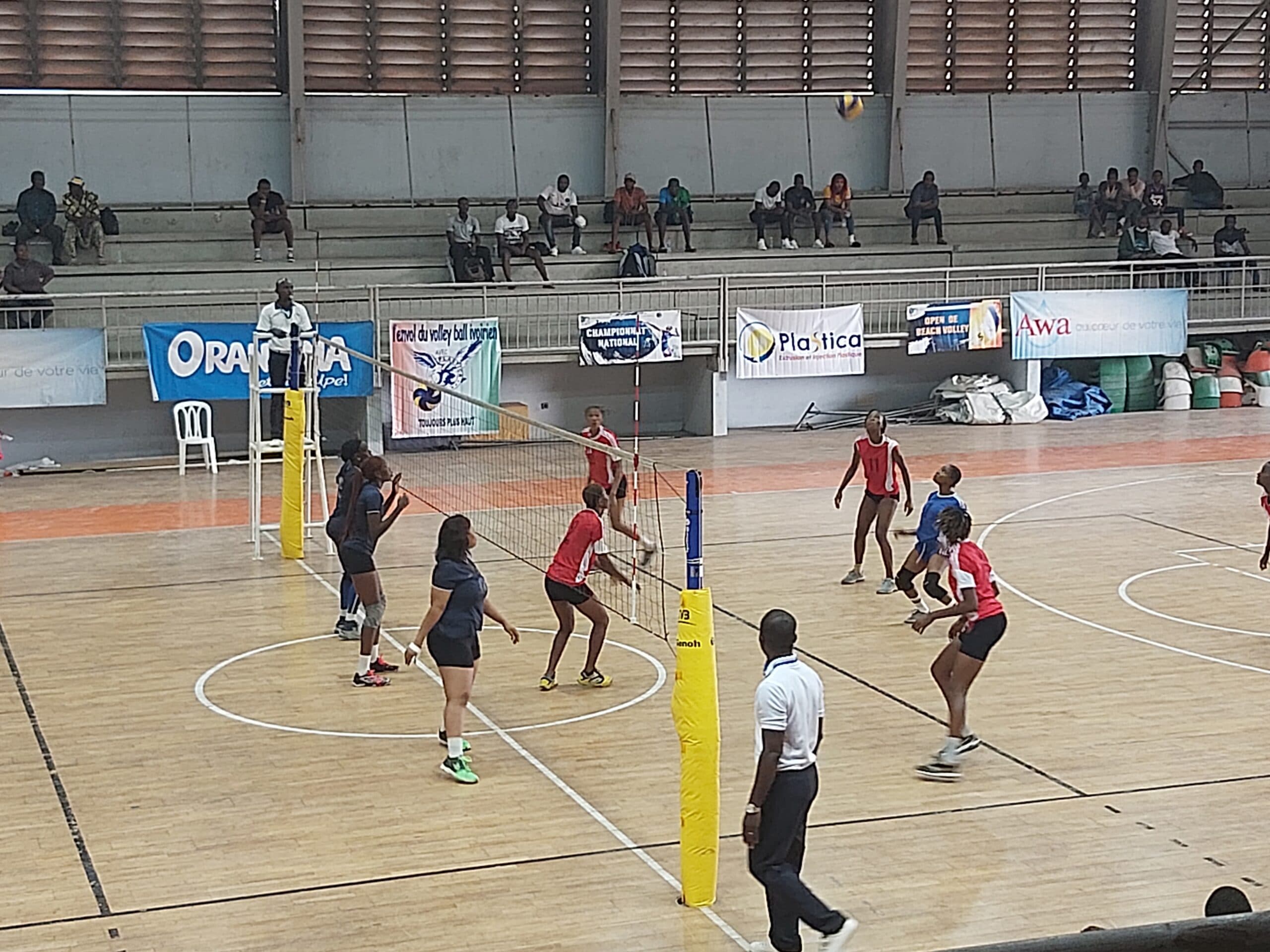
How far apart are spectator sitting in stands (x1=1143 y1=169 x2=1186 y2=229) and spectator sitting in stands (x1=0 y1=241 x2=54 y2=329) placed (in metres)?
21.8

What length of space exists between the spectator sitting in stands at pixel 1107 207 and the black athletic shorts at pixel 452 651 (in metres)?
26.8

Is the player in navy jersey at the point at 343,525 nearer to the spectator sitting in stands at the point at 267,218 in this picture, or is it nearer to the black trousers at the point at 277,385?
the black trousers at the point at 277,385

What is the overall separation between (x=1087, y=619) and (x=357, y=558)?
22.7 ft

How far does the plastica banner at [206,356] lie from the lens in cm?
2556

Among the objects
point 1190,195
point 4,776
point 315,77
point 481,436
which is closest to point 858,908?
point 4,776

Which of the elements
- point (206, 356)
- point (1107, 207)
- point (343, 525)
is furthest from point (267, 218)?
point (343, 525)

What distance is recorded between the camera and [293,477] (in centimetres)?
1861

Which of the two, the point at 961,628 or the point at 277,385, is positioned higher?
the point at 277,385

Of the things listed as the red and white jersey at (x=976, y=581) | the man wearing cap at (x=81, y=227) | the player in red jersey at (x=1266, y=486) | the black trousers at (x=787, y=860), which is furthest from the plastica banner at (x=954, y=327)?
the black trousers at (x=787, y=860)

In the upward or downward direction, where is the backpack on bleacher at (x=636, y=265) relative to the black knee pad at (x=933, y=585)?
upward

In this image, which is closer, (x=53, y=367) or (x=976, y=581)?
(x=976, y=581)

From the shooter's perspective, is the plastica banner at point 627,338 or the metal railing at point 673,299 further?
the plastica banner at point 627,338

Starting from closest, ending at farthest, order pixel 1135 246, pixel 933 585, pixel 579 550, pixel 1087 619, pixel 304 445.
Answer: pixel 933 585 → pixel 579 550 → pixel 1087 619 → pixel 304 445 → pixel 1135 246

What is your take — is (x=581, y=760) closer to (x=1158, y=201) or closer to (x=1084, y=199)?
(x=1158, y=201)
